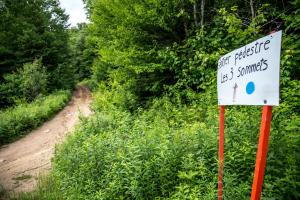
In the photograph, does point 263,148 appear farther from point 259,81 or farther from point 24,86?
point 24,86

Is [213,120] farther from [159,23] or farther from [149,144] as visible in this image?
[159,23]

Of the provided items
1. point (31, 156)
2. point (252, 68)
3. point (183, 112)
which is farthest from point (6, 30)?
point (252, 68)

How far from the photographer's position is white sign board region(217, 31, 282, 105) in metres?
2.29

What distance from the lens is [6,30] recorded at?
2689cm

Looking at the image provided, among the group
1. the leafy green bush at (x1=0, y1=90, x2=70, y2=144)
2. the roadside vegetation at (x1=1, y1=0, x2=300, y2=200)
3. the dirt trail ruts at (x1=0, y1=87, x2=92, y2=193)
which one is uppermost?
the roadside vegetation at (x1=1, y1=0, x2=300, y2=200)

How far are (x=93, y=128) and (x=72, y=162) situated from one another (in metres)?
2.55

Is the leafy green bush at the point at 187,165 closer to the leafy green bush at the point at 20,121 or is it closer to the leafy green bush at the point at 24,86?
the leafy green bush at the point at 20,121

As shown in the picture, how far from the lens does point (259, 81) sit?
8.12ft

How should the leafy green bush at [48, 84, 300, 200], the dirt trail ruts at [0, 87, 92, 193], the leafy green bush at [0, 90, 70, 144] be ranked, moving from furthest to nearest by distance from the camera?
the leafy green bush at [0, 90, 70, 144], the dirt trail ruts at [0, 87, 92, 193], the leafy green bush at [48, 84, 300, 200]

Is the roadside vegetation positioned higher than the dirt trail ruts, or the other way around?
the roadside vegetation

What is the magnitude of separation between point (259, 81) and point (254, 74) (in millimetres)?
133

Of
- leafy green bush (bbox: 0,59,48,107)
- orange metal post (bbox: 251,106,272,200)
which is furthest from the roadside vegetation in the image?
leafy green bush (bbox: 0,59,48,107)

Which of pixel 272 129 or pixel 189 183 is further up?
pixel 272 129

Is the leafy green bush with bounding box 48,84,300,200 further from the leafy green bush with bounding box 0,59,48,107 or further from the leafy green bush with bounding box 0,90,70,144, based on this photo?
the leafy green bush with bounding box 0,59,48,107
